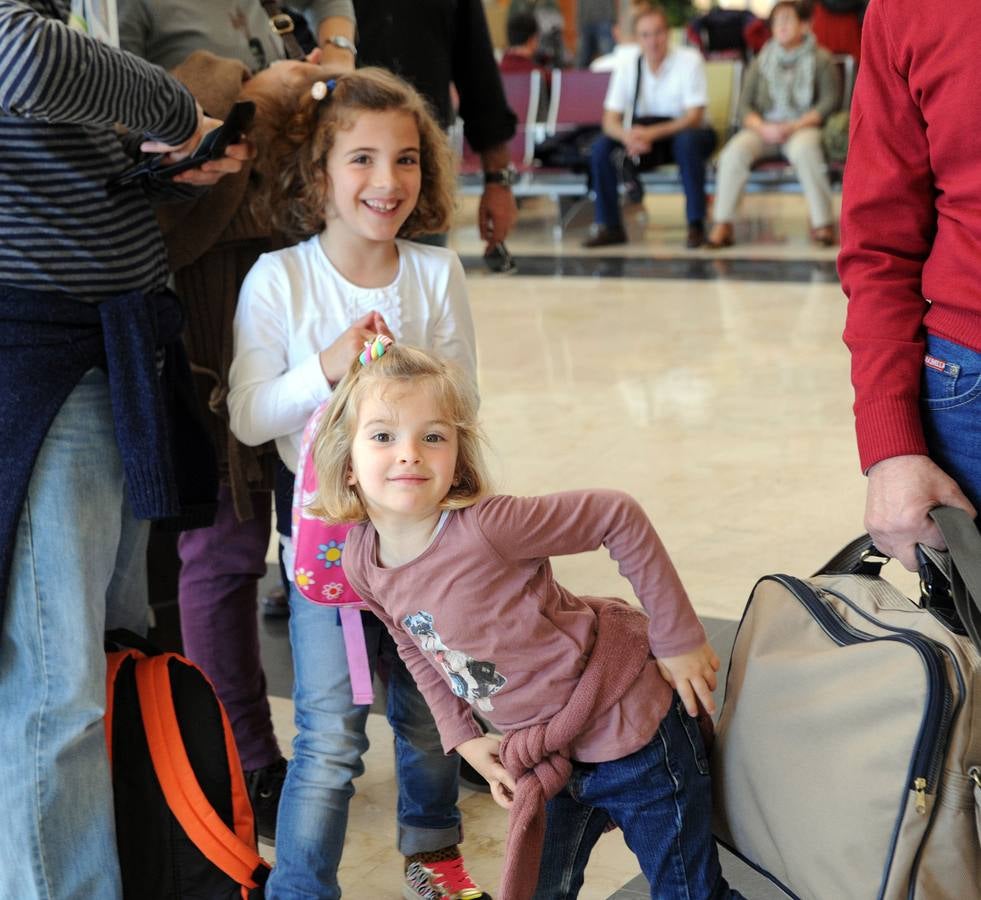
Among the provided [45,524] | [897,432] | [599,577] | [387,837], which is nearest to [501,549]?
[897,432]

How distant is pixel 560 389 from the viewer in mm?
5508

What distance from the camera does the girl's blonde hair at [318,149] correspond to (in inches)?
85.9

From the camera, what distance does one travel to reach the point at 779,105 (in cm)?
900

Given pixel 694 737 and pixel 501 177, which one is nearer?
pixel 694 737

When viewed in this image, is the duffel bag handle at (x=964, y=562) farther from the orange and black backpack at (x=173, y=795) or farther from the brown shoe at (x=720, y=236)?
the brown shoe at (x=720, y=236)

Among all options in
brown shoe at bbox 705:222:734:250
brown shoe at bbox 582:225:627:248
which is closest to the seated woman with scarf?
brown shoe at bbox 705:222:734:250

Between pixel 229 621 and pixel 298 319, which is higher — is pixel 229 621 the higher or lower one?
the lower one

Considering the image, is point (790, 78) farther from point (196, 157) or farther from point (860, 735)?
point (860, 735)

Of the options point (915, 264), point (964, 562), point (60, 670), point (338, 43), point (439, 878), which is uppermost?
point (338, 43)

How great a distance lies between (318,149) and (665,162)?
756 centimetres

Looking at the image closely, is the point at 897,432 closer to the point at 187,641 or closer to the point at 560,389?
the point at 187,641

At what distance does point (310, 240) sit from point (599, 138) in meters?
7.58

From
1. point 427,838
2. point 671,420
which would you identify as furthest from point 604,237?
point 427,838

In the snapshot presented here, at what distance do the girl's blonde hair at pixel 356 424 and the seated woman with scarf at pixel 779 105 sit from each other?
291 inches
